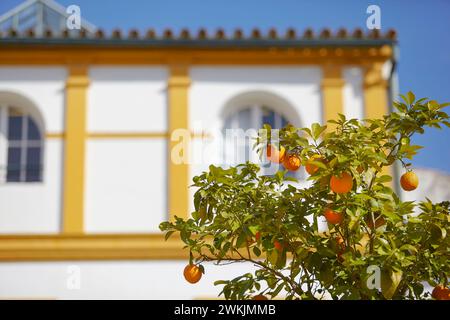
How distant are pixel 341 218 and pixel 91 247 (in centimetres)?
704

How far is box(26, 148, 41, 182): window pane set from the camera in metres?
11.5

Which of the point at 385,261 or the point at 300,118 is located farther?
the point at 300,118

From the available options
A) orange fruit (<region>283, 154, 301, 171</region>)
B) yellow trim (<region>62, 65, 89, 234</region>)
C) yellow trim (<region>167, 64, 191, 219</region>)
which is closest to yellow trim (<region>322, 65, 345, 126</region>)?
yellow trim (<region>167, 64, 191, 219</region>)

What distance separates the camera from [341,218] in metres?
→ 4.36

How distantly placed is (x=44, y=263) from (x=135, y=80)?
9.88ft

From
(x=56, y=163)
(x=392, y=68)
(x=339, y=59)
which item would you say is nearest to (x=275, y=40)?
(x=339, y=59)

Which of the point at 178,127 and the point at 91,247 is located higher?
the point at 178,127

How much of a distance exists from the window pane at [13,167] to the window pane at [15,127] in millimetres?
221

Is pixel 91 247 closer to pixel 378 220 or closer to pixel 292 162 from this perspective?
pixel 292 162

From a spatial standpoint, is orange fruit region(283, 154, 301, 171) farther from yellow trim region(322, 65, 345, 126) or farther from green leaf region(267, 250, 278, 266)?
yellow trim region(322, 65, 345, 126)

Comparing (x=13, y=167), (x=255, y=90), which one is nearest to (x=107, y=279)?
(x=13, y=167)

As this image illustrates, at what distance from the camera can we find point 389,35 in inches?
456

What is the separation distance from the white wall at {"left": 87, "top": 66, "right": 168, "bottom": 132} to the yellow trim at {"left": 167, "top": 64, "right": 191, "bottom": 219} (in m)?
0.13
